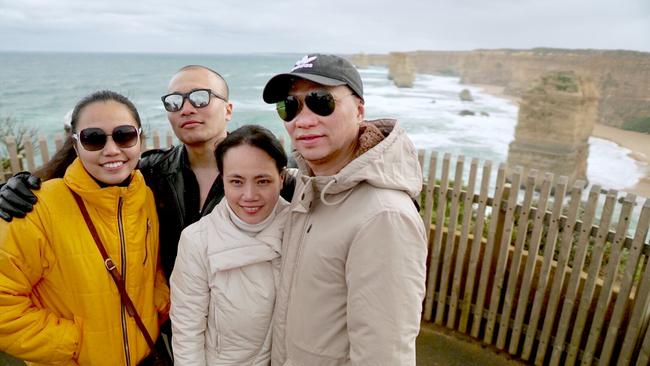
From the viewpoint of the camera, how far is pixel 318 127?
5.07 feet

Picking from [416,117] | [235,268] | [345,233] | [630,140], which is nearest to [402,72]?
[416,117]

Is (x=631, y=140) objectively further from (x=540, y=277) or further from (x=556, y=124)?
(x=540, y=277)

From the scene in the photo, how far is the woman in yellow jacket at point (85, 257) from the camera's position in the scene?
5.76ft

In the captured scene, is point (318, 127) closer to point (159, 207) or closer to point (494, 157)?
point (159, 207)

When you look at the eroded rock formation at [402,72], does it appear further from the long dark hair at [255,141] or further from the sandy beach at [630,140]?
the long dark hair at [255,141]

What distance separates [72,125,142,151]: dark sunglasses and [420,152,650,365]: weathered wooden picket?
319 centimetres

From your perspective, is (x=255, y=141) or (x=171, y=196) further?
(x=171, y=196)

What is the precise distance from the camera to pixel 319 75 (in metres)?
1.51

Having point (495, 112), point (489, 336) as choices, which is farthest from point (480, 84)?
point (489, 336)

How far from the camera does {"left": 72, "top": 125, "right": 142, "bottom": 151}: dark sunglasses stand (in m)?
1.90

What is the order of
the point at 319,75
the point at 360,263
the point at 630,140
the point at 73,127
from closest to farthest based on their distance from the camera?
1. the point at 360,263
2. the point at 319,75
3. the point at 73,127
4. the point at 630,140

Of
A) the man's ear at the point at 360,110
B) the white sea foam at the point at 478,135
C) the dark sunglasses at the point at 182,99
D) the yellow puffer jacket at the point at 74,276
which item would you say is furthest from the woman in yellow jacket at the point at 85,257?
the white sea foam at the point at 478,135

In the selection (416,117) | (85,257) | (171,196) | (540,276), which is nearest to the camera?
(85,257)

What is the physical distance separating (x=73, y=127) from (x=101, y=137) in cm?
17
